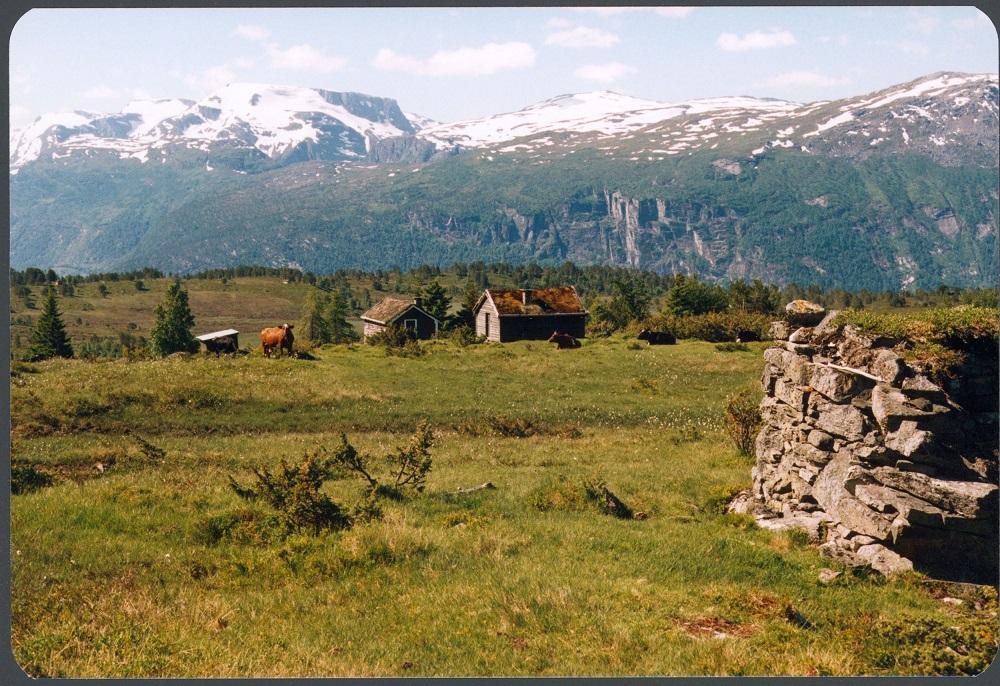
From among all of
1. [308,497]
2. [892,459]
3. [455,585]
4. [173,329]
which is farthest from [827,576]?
[173,329]

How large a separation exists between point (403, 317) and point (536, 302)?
16.7 metres

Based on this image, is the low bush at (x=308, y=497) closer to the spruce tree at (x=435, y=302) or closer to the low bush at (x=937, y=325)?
the low bush at (x=937, y=325)

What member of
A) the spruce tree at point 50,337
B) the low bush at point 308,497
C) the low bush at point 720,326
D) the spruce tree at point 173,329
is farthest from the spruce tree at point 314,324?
the low bush at point 308,497

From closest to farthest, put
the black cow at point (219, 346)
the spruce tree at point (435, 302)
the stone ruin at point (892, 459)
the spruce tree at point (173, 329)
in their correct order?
the stone ruin at point (892, 459)
the black cow at point (219, 346)
the spruce tree at point (173, 329)
the spruce tree at point (435, 302)

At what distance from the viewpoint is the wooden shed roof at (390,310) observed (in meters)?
93.7

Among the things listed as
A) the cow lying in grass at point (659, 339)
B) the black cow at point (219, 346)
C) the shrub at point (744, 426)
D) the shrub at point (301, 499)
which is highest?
the shrub at point (301, 499)

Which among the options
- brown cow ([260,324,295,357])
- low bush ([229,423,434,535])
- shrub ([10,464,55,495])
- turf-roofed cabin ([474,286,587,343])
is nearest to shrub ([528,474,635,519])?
low bush ([229,423,434,535])

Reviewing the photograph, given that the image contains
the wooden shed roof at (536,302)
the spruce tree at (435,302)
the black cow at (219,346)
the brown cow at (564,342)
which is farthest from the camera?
the spruce tree at (435,302)

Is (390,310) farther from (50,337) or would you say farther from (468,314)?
(50,337)

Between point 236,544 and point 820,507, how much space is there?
476 inches

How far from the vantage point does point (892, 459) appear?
14.7 meters

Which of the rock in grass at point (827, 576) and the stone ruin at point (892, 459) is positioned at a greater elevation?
the stone ruin at point (892, 459)

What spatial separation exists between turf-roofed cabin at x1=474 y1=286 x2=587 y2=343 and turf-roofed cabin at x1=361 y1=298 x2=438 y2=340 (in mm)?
9328

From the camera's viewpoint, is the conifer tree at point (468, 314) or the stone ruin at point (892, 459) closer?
the stone ruin at point (892, 459)
